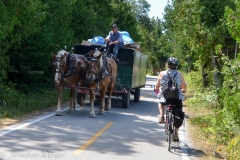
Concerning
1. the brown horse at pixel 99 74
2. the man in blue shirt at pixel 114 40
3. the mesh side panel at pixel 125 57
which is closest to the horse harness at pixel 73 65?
the brown horse at pixel 99 74

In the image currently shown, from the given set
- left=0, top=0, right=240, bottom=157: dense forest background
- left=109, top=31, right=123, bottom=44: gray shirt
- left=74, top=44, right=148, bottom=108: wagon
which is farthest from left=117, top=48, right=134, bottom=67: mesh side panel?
left=0, top=0, right=240, bottom=157: dense forest background

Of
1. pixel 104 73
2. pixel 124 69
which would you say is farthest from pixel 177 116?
pixel 124 69

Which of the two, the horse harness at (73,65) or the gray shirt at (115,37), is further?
the gray shirt at (115,37)

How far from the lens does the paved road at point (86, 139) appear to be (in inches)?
353

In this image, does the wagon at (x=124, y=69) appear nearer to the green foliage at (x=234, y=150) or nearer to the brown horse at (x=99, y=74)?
the brown horse at (x=99, y=74)

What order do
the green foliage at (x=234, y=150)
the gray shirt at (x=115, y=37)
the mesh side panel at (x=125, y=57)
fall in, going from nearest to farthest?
the green foliage at (x=234, y=150) → the gray shirt at (x=115, y=37) → the mesh side panel at (x=125, y=57)

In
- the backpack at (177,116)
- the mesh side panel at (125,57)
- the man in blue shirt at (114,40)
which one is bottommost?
the backpack at (177,116)

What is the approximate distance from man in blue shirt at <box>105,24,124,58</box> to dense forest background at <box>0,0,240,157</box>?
1.74 m

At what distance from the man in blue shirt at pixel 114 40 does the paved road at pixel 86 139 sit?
3739 millimetres

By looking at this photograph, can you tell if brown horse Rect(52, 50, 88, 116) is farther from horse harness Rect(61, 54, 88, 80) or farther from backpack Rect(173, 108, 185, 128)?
backpack Rect(173, 108, 185, 128)

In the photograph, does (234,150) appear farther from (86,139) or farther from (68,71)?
(68,71)

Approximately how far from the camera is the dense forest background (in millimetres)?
11453

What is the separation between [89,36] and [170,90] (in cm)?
2378

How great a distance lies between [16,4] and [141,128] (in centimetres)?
617
